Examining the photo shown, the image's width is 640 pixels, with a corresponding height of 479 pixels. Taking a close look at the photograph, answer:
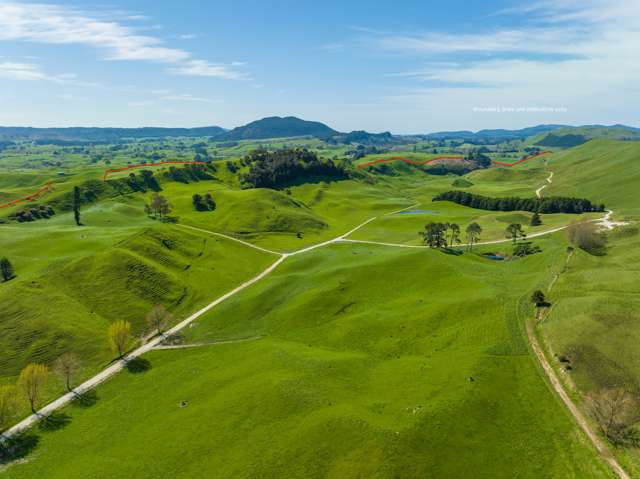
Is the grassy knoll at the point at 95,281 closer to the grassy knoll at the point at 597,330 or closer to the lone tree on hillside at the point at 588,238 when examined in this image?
the grassy knoll at the point at 597,330

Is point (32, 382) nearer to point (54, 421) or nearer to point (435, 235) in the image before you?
point (54, 421)

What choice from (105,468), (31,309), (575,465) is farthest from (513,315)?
(31,309)

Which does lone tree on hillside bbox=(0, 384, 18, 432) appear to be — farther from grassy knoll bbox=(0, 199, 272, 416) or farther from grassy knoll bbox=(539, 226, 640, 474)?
grassy knoll bbox=(539, 226, 640, 474)

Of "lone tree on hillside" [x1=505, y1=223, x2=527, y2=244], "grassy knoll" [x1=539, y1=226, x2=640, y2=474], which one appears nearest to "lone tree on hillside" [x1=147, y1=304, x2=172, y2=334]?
"grassy knoll" [x1=539, y1=226, x2=640, y2=474]

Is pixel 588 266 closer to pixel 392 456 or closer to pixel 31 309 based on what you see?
pixel 392 456

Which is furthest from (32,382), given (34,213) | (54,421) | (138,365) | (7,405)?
(34,213)
